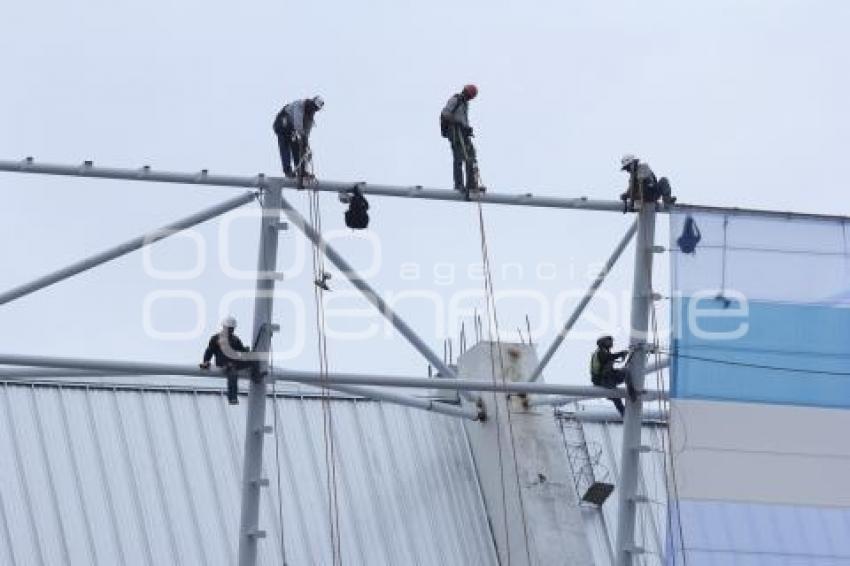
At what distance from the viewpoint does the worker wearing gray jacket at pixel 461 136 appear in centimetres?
2828

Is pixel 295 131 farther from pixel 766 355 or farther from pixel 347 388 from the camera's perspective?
pixel 766 355

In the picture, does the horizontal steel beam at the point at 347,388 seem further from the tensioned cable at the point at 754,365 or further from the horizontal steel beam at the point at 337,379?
the tensioned cable at the point at 754,365

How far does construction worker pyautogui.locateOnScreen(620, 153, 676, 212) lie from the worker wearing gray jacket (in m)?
2.04

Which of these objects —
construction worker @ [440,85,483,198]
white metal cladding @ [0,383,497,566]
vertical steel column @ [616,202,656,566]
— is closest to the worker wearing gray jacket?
construction worker @ [440,85,483,198]

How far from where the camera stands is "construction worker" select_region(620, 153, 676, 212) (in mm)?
28469

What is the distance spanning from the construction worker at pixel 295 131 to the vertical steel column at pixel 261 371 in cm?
44

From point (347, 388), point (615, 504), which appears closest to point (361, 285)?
point (347, 388)

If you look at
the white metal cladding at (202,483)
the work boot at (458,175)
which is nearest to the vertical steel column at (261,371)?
the work boot at (458,175)

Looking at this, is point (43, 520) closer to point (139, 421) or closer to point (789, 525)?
point (139, 421)

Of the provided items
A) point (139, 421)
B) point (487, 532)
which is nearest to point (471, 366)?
point (487, 532)

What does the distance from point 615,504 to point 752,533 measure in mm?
6228

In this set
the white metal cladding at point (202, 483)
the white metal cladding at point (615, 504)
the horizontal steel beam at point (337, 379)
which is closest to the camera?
the horizontal steel beam at point (337, 379)

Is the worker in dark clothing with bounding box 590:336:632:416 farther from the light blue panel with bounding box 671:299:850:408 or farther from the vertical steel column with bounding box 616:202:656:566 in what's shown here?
the light blue panel with bounding box 671:299:850:408

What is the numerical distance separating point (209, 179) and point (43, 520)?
5.94m
